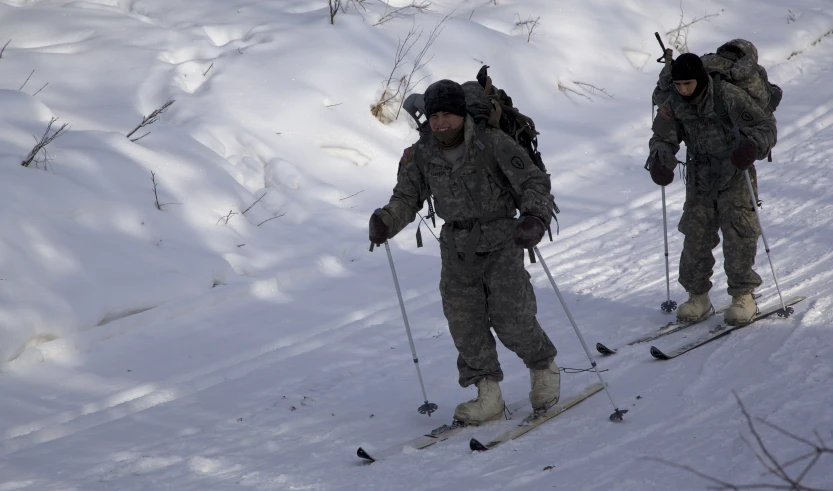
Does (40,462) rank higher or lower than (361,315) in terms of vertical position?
lower

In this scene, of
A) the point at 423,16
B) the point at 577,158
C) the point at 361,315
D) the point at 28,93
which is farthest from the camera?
the point at 423,16

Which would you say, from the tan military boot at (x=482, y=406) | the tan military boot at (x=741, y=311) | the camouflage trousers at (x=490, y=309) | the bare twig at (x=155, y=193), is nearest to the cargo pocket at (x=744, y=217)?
the tan military boot at (x=741, y=311)

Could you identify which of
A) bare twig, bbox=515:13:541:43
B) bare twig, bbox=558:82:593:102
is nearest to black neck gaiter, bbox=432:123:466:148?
bare twig, bbox=558:82:593:102

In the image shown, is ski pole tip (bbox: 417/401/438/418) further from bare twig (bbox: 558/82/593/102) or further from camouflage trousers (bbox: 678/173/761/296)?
bare twig (bbox: 558/82/593/102)

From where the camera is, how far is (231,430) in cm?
487

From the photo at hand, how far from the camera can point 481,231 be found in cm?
438

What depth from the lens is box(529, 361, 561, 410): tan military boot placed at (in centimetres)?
460

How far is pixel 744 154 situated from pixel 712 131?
364mm

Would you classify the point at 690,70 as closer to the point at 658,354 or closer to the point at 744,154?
the point at 744,154

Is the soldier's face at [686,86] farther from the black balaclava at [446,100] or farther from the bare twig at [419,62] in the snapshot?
the bare twig at [419,62]

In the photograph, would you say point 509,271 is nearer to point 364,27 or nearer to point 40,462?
point 40,462

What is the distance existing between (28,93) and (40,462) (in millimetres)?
5131

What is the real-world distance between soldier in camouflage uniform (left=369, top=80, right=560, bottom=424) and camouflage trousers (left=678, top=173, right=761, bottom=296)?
1755 millimetres

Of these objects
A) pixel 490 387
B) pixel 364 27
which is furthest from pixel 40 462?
pixel 364 27
